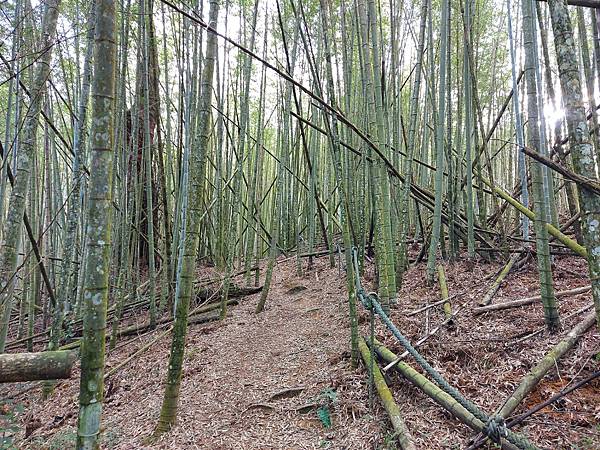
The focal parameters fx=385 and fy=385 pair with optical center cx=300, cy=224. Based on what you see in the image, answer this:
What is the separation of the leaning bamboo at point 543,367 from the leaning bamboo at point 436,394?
0.47ft

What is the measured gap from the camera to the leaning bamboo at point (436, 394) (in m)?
1.64

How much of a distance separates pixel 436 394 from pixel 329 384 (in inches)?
31.4

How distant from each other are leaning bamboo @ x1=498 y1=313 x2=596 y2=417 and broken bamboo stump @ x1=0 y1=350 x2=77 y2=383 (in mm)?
1866

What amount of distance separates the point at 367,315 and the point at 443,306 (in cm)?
68

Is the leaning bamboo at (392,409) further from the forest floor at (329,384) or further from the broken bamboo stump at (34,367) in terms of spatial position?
the broken bamboo stump at (34,367)

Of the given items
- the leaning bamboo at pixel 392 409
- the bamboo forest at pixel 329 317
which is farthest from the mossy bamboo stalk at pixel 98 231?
the leaning bamboo at pixel 392 409

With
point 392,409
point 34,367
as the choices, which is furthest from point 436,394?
point 34,367

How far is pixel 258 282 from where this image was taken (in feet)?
18.8

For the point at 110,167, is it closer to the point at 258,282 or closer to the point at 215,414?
the point at 215,414

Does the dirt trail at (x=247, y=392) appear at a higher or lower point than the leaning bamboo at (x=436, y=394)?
lower

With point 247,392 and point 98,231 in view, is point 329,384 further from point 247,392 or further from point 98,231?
point 98,231

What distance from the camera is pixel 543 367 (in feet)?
6.08

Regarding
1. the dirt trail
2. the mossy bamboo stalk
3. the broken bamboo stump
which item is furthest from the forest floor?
the mossy bamboo stalk

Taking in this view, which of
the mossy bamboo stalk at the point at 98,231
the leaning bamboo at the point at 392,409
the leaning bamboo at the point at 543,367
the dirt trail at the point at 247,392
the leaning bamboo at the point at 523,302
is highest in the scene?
the mossy bamboo stalk at the point at 98,231
